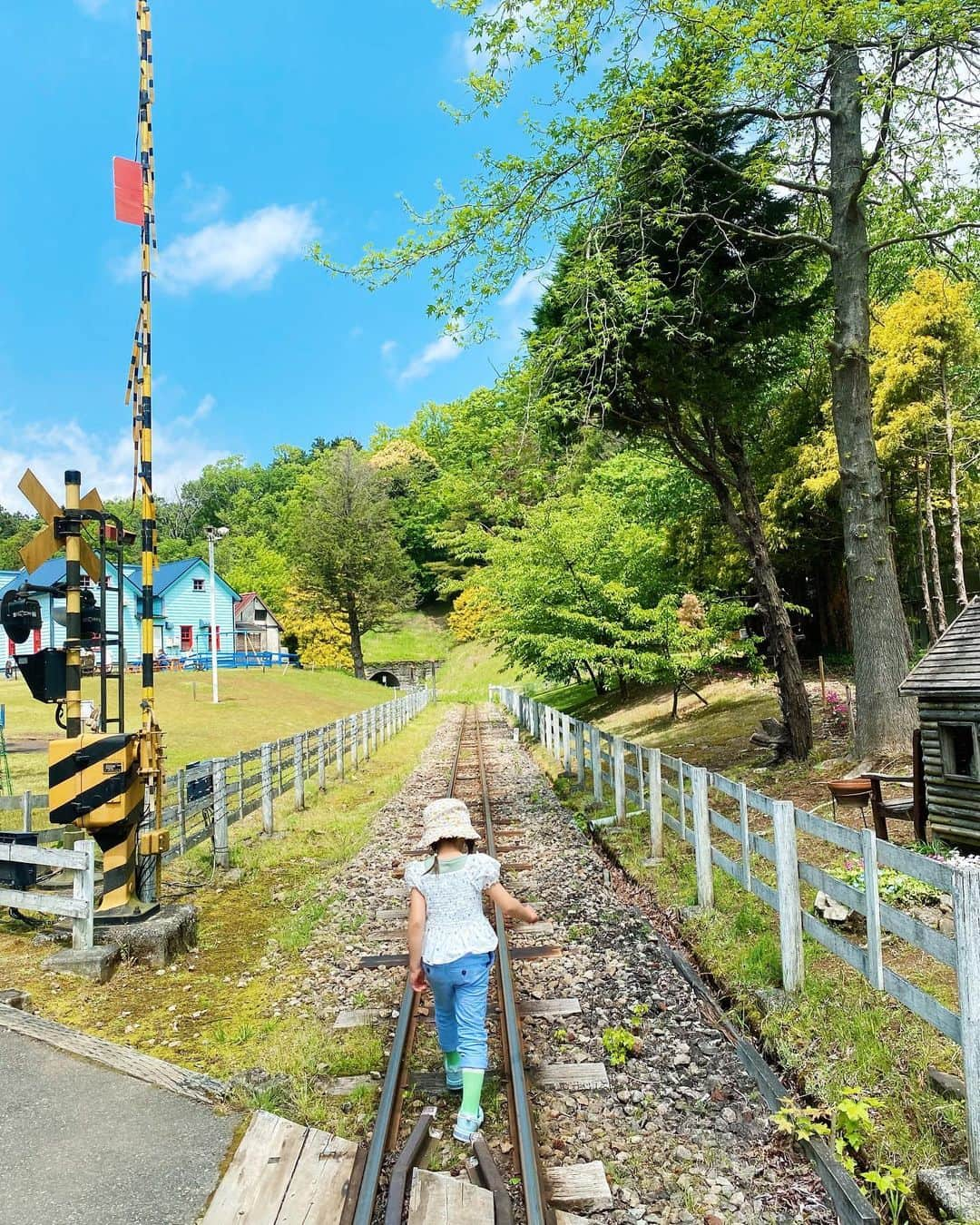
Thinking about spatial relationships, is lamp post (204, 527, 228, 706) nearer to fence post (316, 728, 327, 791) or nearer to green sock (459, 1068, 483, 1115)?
fence post (316, 728, 327, 791)

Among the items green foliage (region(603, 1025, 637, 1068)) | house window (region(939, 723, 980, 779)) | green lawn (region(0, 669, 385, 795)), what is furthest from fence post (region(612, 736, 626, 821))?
green lawn (region(0, 669, 385, 795))

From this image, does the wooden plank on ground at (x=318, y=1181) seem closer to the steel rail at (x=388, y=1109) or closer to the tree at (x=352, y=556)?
the steel rail at (x=388, y=1109)

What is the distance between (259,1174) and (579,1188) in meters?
1.30

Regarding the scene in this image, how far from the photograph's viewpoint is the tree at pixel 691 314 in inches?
429

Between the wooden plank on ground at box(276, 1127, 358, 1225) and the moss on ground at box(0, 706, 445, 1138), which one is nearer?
the wooden plank on ground at box(276, 1127, 358, 1225)

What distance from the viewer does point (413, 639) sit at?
242ft

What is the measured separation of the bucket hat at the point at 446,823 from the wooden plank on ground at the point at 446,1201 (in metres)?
1.31

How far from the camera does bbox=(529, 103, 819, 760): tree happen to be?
10.9 metres

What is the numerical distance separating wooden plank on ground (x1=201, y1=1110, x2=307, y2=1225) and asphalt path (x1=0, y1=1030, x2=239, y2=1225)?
0.08 metres

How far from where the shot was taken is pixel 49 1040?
4.84 meters

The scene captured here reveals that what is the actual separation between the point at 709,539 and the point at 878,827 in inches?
623

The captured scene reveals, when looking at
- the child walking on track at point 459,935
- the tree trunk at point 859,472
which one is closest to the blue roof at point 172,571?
the tree trunk at point 859,472

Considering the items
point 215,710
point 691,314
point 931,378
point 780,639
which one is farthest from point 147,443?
point 215,710

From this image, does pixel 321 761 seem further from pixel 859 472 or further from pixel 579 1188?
pixel 579 1188
